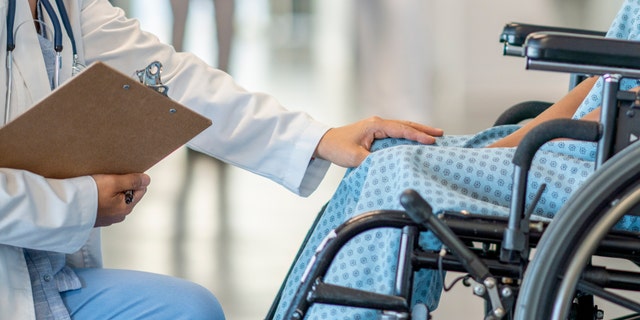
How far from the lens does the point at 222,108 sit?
66.8 inches

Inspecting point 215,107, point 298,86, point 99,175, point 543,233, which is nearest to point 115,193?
point 99,175

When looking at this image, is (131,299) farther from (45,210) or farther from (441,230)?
(441,230)

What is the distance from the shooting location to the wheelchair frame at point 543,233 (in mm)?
1103

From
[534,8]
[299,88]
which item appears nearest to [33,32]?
[299,88]

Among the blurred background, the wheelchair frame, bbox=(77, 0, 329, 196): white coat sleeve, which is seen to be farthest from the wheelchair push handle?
the blurred background

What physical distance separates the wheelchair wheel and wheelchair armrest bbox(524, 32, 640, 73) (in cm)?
11

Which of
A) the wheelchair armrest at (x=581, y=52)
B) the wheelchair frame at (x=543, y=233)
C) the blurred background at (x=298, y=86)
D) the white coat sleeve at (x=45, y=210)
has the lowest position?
the blurred background at (x=298, y=86)

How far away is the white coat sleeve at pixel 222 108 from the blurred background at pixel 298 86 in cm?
83

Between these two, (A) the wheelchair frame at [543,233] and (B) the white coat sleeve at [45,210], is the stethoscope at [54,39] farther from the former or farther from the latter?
(A) the wheelchair frame at [543,233]

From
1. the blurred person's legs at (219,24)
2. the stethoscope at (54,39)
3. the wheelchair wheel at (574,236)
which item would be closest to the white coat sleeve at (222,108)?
the stethoscope at (54,39)

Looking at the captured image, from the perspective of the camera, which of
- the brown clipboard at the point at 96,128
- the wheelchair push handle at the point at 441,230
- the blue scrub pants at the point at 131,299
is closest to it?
the wheelchair push handle at the point at 441,230

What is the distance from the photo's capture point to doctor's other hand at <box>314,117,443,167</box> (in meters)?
1.53

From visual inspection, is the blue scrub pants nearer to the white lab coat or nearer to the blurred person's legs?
the white lab coat

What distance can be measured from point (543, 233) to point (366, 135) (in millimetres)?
470
